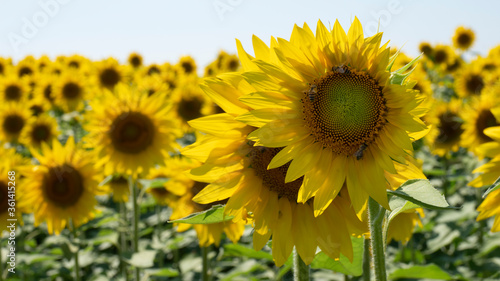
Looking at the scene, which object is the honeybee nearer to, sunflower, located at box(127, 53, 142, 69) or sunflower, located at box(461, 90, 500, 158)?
sunflower, located at box(461, 90, 500, 158)

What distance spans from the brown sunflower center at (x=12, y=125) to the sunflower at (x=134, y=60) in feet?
17.0

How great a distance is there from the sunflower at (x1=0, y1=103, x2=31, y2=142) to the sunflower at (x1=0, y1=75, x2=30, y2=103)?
140 cm

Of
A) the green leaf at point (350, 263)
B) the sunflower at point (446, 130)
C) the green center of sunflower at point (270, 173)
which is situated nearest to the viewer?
the green center of sunflower at point (270, 173)

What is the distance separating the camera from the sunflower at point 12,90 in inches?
348

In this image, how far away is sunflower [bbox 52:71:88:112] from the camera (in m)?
8.04

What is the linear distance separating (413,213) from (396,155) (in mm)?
1579

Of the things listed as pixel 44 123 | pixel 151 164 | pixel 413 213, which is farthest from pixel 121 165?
pixel 44 123

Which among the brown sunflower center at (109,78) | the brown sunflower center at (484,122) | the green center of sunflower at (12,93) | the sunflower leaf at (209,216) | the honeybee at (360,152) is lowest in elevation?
the sunflower leaf at (209,216)

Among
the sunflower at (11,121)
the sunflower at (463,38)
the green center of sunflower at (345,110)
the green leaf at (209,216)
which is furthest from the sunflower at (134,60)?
the green center of sunflower at (345,110)

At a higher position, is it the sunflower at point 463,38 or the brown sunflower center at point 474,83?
the sunflower at point 463,38

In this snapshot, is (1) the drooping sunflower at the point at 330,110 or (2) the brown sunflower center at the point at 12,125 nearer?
(1) the drooping sunflower at the point at 330,110

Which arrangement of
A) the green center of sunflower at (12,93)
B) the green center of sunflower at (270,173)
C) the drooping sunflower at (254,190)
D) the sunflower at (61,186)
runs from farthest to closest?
the green center of sunflower at (12,93) < the sunflower at (61,186) < the green center of sunflower at (270,173) < the drooping sunflower at (254,190)

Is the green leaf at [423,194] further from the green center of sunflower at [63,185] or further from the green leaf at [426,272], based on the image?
the green center of sunflower at [63,185]

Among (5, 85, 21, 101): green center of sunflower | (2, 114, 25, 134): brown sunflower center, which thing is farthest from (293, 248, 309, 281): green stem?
(5, 85, 21, 101): green center of sunflower
